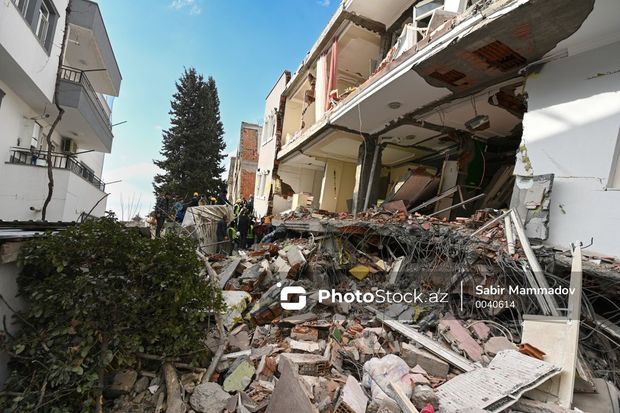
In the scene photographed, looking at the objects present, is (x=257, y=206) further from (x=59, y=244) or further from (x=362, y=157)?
(x=59, y=244)

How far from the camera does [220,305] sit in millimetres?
3811

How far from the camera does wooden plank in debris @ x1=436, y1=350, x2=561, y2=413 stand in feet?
8.29

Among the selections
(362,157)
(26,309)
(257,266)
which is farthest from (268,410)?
(362,157)

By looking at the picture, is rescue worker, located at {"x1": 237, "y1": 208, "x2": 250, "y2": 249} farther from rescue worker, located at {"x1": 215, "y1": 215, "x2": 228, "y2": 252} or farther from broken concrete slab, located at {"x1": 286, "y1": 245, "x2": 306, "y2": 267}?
broken concrete slab, located at {"x1": 286, "y1": 245, "x2": 306, "y2": 267}

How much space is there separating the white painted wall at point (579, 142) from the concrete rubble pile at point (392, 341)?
0.84 m

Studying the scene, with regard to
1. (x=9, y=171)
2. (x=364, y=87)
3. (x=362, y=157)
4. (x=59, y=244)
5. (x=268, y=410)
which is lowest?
(x=268, y=410)

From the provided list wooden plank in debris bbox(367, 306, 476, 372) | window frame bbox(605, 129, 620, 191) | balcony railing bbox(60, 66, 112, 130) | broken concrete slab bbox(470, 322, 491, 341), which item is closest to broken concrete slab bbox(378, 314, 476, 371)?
wooden plank in debris bbox(367, 306, 476, 372)

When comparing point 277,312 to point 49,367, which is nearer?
point 49,367

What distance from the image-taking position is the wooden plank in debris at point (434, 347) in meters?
3.26

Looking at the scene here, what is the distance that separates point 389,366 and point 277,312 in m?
2.23

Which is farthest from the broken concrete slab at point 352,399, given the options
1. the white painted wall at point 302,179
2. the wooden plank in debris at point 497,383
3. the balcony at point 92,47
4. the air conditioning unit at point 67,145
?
the air conditioning unit at point 67,145

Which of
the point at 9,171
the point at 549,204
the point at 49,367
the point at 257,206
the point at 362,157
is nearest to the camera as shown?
the point at 49,367

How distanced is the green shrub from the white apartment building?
481 cm

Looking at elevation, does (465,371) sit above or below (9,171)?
below
